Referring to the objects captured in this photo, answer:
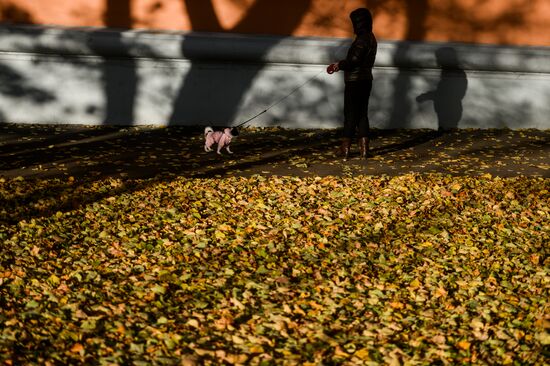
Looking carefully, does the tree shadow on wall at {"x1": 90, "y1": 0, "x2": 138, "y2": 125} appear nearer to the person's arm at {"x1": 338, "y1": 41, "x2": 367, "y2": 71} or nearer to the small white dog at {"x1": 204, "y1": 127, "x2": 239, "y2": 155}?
the small white dog at {"x1": 204, "y1": 127, "x2": 239, "y2": 155}

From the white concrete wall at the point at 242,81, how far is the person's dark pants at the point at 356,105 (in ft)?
6.13

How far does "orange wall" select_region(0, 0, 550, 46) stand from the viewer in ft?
41.9

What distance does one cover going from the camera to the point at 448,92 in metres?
12.8

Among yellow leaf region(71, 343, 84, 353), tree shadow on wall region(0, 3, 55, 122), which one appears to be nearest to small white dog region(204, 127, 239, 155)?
tree shadow on wall region(0, 3, 55, 122)

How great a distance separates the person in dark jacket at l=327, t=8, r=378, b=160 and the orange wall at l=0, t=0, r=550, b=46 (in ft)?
7.71

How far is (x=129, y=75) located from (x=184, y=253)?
A: 5.67m

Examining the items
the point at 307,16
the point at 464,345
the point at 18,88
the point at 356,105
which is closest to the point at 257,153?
the point at 356,105

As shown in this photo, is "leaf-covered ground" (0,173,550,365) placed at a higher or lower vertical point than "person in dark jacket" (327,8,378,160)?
lower

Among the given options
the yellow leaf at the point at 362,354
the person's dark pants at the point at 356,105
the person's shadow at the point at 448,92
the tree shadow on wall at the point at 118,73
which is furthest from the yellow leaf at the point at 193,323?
the person's shadow at the point at 448,92

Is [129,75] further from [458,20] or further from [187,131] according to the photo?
[458,20]

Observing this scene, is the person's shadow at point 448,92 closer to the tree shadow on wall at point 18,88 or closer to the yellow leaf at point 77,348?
the tree shadow on wall at point 18,88

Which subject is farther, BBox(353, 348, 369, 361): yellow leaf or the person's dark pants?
the person's dark pants

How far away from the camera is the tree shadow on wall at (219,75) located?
12.7 meters

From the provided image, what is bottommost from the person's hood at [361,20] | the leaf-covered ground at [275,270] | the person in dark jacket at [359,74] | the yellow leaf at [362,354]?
the yellow leaf at [362,354]
